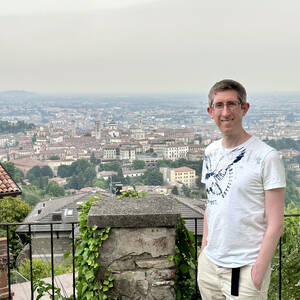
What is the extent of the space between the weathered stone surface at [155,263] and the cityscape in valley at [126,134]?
3481 cm

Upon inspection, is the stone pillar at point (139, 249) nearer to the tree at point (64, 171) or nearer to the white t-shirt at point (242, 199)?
the white t-shirt at point (242, 199)

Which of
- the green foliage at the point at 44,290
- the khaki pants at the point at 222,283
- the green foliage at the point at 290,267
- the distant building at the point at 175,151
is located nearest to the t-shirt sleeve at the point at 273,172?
the khaki pants at the point at 222,283

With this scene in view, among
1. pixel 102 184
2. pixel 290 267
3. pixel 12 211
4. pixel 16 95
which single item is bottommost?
pixel 102 184

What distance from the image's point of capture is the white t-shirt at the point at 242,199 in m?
1.46

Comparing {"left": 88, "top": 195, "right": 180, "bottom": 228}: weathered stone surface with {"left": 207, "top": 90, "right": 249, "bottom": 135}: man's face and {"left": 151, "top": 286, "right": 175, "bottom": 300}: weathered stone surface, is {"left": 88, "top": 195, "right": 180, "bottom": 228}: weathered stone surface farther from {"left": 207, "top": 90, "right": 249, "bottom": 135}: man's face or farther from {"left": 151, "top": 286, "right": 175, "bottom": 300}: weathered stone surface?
{"left": 207, "top": 90, "right": 249, "bottom": 135}: man's face

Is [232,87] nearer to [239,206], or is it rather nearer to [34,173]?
[239,206]

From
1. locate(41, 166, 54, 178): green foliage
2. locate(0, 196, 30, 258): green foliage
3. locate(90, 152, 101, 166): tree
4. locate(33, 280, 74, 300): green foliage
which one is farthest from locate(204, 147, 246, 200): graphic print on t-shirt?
locate(90, 152, 101, 166): tree

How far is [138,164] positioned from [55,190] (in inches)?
688

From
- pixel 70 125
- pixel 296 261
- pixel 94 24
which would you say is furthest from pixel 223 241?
pixel 94 24

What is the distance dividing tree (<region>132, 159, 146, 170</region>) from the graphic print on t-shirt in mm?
58886

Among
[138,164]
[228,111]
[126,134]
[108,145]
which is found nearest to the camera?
[228,111]

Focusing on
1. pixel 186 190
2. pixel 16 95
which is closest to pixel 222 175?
pixel 186 190

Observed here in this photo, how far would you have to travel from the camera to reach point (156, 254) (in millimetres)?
2055

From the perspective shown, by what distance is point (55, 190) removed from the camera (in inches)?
1882
